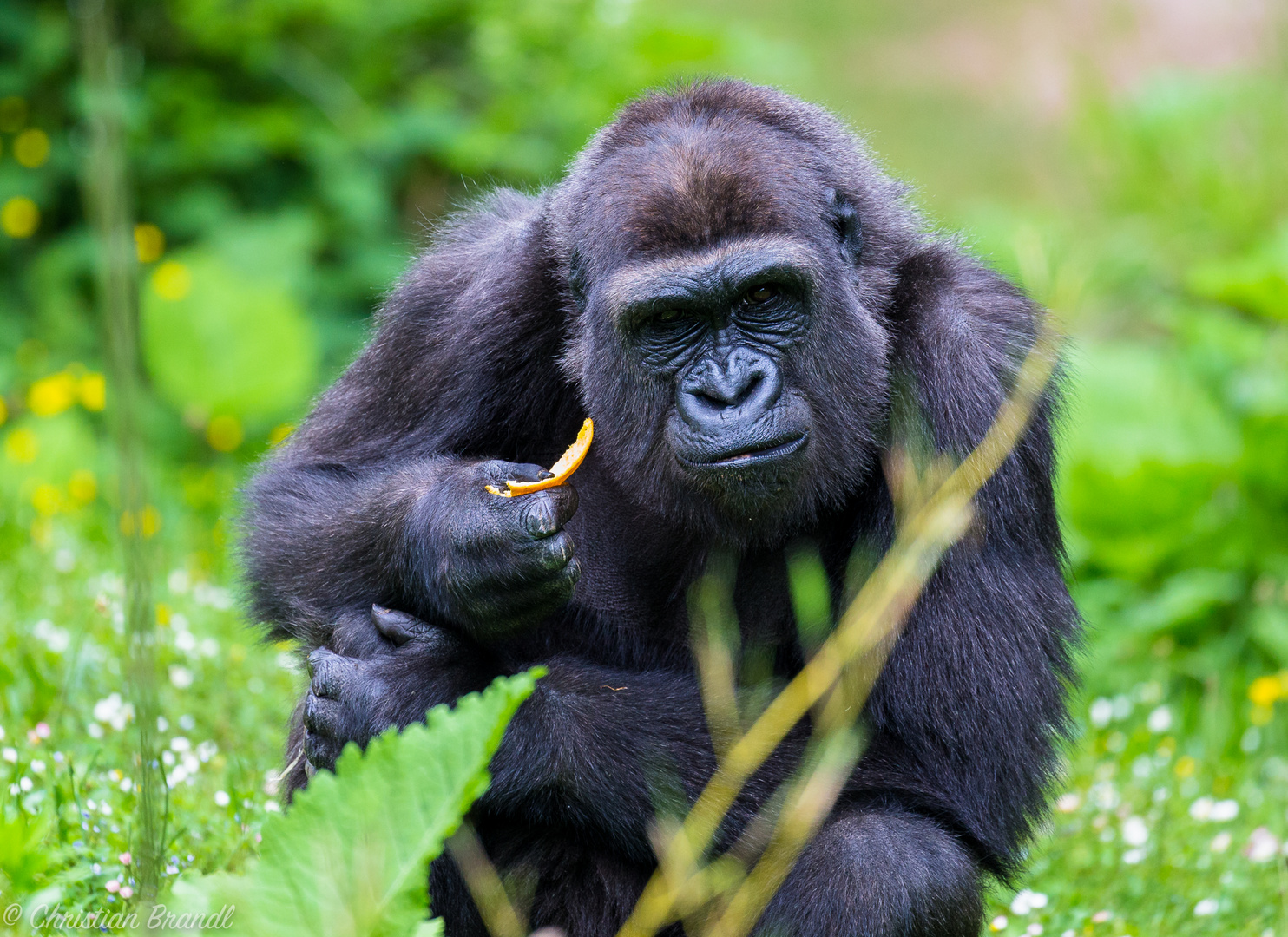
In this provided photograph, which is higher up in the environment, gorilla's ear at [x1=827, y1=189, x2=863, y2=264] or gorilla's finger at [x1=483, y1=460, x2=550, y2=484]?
gorilla's ear at [x1=827, y1=189, x2=863, y2=264]

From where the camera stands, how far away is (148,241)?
8.61 m

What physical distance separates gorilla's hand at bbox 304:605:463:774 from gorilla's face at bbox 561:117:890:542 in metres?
0.68

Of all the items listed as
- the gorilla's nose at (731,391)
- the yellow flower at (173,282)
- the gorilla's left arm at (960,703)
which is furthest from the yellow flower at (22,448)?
the gorilla's left arm at (960,703)

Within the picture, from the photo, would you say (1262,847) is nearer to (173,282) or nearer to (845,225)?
(845,225)

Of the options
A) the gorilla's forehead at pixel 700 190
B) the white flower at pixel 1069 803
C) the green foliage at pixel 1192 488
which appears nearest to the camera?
the gorilla's forehead at pixel 700 190

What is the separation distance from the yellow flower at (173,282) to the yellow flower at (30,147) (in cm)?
126

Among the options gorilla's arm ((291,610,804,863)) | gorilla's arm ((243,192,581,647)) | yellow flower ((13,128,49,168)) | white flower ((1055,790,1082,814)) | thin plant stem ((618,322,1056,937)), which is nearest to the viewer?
thin plant stem ((618,322,1056,937))

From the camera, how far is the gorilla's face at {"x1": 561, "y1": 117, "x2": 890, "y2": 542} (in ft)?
11.2

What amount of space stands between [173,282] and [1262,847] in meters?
6.07

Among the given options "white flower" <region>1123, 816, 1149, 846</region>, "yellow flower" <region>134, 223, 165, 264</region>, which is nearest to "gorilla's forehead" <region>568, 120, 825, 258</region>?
"white flower" <region>1123, 816, 1149, 846</region>

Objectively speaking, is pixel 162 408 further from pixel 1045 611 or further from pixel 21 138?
pixel 1045 611

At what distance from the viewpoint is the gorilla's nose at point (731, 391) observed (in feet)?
11.1

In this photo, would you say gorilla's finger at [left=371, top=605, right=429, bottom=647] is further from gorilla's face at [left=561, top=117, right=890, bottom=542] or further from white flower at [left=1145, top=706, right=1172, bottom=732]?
white flower at [left=1145, top=706, right=1172, bottom=732]

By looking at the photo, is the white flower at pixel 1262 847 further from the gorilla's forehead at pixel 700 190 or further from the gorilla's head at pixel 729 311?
the gorilla's forehead at pixel 700 190
